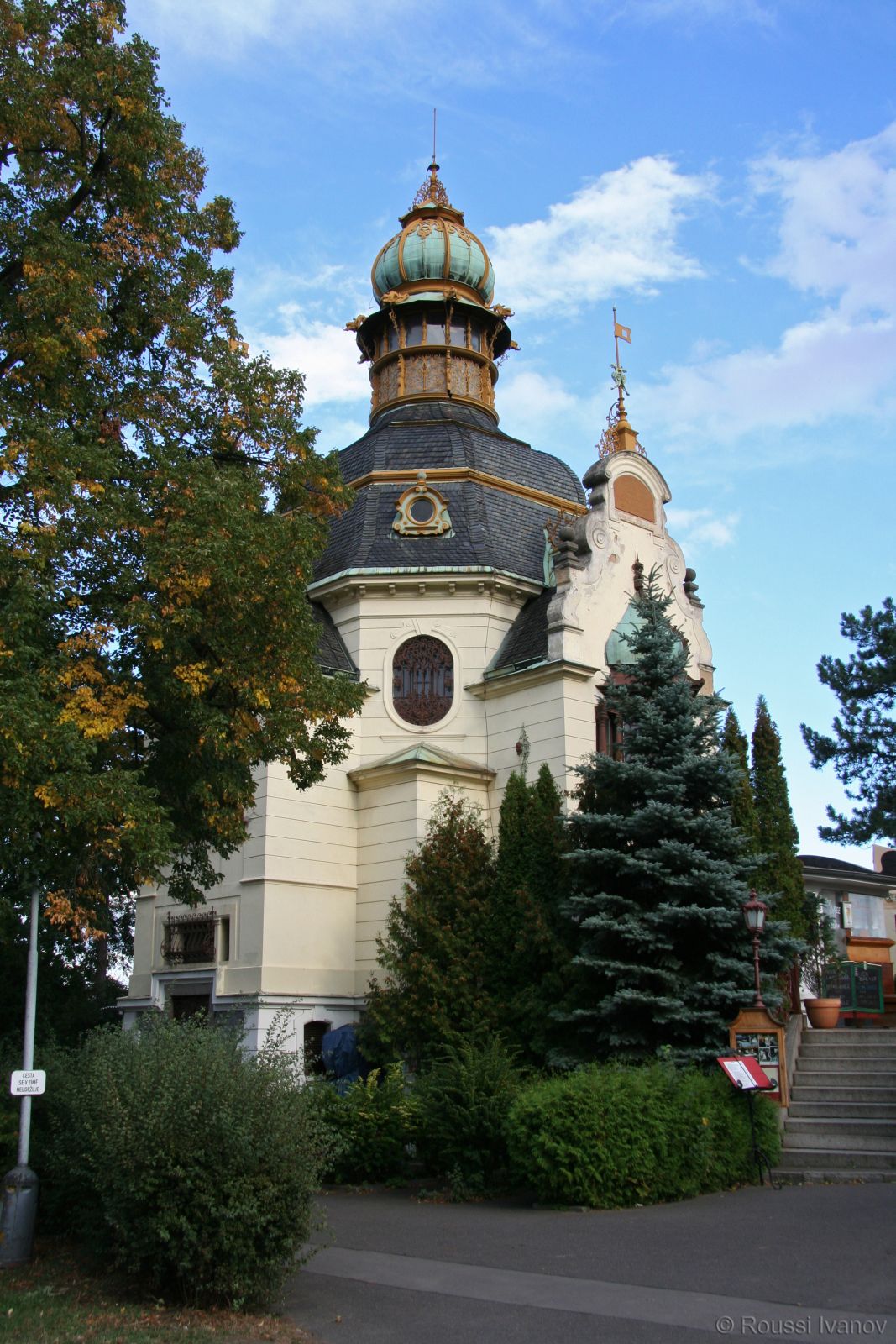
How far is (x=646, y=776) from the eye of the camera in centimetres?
1775

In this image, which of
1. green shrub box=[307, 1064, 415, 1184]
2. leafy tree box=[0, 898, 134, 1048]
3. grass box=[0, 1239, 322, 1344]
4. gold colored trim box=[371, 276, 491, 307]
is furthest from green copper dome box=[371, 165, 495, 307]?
grass box=[0, 1239, 322, 1344]

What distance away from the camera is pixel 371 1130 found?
16344mm

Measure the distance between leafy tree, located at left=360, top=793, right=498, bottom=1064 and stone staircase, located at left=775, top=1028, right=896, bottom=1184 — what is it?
4840mm

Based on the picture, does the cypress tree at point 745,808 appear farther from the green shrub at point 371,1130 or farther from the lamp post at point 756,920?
the green shrub at point 371,1130

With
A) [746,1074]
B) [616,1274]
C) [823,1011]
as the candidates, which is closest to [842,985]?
[823,1011]

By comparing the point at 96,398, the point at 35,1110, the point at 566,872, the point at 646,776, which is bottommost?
the point at 35,1110

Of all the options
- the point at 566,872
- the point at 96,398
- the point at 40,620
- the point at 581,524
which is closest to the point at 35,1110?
the point at 40,620

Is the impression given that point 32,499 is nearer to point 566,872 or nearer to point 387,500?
point 566,872

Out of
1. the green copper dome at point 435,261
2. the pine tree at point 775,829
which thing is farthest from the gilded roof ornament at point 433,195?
the pine tree at point 775,829

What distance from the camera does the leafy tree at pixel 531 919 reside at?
60.0 ft

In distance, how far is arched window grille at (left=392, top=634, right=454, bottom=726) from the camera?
78.9 feet

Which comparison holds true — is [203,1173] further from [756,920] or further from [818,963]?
[818,963]

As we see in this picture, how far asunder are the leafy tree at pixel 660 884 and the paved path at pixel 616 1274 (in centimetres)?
347

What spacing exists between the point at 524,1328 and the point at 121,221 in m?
11.8
